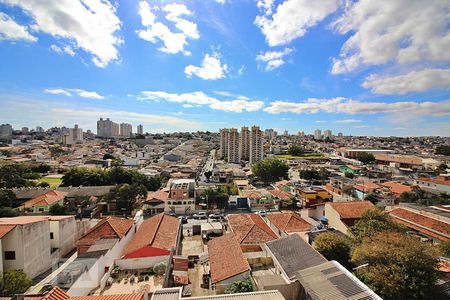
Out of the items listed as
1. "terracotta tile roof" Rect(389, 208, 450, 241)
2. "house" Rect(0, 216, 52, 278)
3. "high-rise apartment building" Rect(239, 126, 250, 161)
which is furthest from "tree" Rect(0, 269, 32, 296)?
"high-rise apartment building" Rect(239, 126, 250, 161)

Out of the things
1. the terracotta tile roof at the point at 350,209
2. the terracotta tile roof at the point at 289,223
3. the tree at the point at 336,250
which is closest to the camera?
the tree at the point at 336,250

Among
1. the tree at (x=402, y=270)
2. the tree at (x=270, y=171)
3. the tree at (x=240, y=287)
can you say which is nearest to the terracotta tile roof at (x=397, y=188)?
the tree at (x=270, y=171)

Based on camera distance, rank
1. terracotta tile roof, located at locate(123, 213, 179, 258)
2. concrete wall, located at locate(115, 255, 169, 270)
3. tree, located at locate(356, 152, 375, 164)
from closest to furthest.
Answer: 1. concrete wall, located at locate(115, 255, 169, 270)
2. terracotta tile roof, located at locate(123, 213, 179, 258)
3. tree, located at locate(356, 152, 375, 164)

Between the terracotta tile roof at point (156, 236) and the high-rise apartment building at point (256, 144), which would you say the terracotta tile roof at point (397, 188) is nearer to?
the terracotta tile roof at point (156, 236)

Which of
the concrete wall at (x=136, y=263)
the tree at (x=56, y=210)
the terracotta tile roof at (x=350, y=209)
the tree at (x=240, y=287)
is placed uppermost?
the terracotta tile roof at (x=350, y=209)

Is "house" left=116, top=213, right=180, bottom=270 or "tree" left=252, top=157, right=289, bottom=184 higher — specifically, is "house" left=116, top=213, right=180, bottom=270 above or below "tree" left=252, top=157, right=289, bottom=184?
below

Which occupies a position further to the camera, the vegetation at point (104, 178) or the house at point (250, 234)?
the vegetation at point (104, 178)

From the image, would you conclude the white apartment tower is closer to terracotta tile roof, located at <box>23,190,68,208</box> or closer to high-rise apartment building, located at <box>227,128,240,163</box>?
high-rise apartment building, located at <box>227,128,240,163</box>

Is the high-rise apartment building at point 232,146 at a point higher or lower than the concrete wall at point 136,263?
higher
